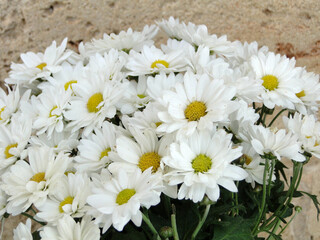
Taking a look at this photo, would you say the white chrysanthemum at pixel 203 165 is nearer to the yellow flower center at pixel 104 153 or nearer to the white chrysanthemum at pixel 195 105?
the white chrysanthemum at pixel 195 105

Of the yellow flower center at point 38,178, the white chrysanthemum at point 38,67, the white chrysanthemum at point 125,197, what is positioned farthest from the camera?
the white chrysanthemum at point 38,67

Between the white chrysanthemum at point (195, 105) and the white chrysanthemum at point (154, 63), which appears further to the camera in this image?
the white chrysanthemum at point (154, 63)

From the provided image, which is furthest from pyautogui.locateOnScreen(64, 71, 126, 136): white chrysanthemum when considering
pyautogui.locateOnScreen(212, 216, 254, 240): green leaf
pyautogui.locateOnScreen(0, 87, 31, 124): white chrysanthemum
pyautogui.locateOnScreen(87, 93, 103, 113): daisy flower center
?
pyautogui.locateOnScreen(212, 216, 254, 240): green leaf

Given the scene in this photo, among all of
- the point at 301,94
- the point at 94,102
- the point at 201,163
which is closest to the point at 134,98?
the point at 94,102

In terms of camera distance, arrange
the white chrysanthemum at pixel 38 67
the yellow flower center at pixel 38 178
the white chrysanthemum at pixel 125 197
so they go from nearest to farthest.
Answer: the white chrysanthemum at pixel 125 197 < the yellow flower center at pixel 38 178 < the white chrysanthemum at pixel 38 67

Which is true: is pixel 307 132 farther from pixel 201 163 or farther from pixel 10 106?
pixel 10 106

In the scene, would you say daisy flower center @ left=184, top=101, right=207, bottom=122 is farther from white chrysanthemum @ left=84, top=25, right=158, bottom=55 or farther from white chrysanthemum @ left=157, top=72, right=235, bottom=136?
white chrysanthemum @ left=84, top=25, right=158, bottom=55

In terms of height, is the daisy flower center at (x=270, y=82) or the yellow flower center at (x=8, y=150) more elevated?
the daisy flower center at (x=270, y=82)

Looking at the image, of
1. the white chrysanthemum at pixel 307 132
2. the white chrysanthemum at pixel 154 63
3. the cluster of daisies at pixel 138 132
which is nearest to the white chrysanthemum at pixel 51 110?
the cluster of daisies at pixel 138 132

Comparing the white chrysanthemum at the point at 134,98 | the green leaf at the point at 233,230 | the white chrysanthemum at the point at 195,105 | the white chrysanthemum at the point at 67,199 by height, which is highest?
the white chrysanthemum at the point at 195,105
